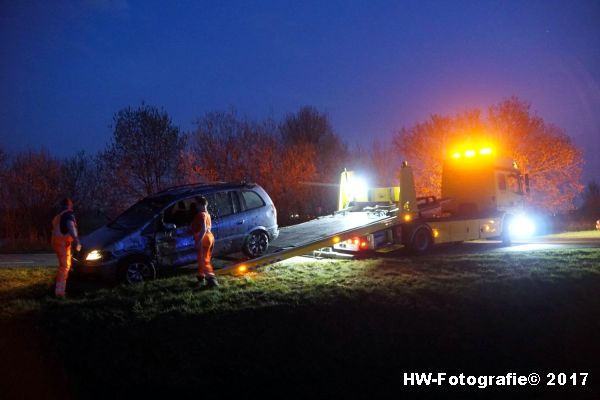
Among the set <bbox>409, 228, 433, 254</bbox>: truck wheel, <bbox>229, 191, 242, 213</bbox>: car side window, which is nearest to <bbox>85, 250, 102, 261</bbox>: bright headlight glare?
<bbox>229, 191, 242, 213</bbox>: car side window

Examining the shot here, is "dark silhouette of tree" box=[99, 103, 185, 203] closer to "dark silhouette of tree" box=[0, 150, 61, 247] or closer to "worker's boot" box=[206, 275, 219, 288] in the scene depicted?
"dark silhouette of tree" box=[0, 150, 61, 247]

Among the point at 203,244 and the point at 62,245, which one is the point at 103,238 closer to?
the point at 62,245

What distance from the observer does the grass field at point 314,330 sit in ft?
17.5

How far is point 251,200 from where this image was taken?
10.5m

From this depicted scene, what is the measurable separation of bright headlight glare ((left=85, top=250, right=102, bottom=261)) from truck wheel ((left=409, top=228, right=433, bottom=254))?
756cm

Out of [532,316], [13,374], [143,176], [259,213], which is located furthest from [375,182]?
[13,374]

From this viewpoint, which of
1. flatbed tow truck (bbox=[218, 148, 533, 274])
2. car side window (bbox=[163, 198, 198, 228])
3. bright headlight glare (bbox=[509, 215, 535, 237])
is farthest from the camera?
bright headlight glare (bbox=[509, 215, 535, 237])

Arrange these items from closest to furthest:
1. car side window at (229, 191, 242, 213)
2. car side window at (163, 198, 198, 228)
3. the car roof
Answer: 1. car side window at (163, 198, 198, 228)
2. the car roof
3. car side window at (229, 191, 242, 213)

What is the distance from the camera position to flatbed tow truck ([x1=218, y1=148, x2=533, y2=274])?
1130cm

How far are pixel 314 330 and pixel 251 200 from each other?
486 cm

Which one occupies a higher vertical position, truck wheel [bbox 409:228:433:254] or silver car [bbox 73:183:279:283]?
silver car [bbox 73:183:279:283]

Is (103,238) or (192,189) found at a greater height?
(192,189)

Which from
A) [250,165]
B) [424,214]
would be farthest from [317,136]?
[424,214]

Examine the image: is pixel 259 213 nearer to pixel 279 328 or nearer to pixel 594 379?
pixel 279 328
